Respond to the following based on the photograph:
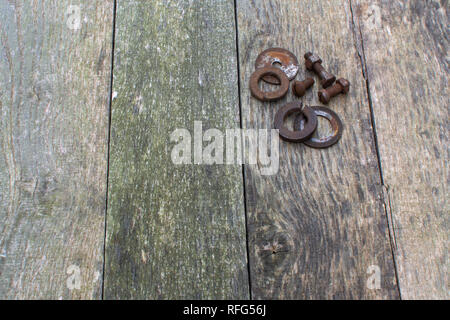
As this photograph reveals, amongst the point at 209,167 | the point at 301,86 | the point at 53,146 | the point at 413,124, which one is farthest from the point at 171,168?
the point at 413,124

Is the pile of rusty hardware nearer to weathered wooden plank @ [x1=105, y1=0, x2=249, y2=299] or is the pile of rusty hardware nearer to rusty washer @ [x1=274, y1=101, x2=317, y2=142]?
rusty washer @ [x1=274, y1=101, x2=317, y2=142]

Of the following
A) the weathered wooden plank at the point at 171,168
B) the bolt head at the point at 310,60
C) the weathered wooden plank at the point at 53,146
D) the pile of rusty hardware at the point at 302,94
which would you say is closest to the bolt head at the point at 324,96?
the pile of rusty hardware at the point at 302,94

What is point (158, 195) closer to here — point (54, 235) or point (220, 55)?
A: point (54, 235)

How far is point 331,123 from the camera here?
153 centimetres

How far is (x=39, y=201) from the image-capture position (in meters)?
1.47

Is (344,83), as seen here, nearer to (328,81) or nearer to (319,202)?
(328,81)

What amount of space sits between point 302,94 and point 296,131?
0.14 m

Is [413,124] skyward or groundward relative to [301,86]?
groundward

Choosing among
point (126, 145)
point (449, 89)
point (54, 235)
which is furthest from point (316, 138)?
point (54, 235)

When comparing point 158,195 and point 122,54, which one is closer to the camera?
point 158,195

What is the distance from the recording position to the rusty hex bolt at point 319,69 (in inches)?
60.2

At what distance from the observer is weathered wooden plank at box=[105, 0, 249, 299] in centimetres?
138

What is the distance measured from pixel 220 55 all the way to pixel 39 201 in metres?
0.83

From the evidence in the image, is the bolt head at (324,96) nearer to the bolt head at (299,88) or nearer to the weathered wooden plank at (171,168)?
the bolt head at (299,88)
